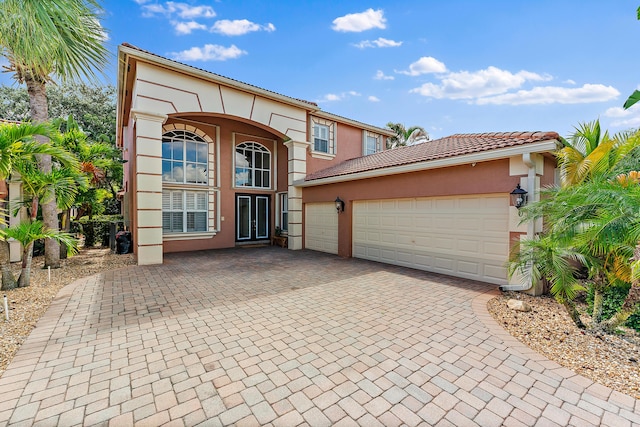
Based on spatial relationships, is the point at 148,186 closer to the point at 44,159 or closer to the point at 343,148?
the point at 44,159

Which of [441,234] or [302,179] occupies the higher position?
[302,179]

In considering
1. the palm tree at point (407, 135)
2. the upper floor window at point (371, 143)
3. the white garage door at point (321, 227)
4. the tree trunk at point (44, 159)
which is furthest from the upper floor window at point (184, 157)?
the palm tree at point (407, 135)

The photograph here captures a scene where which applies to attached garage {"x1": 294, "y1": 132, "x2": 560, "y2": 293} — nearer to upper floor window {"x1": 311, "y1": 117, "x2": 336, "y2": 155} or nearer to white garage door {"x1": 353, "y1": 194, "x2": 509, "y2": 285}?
white garage door {"x1": 353, "y1": 194, "x2": 509, "y2": 285}

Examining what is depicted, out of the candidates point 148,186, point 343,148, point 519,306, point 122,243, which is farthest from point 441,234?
point 122,243

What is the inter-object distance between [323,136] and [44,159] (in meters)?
10.1

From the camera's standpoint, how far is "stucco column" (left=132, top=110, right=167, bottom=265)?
8.66 meters

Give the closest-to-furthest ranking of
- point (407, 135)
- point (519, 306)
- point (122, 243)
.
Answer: point (519, 306) < point (122, 243) < point (407, 135)

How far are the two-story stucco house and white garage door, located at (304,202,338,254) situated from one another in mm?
45

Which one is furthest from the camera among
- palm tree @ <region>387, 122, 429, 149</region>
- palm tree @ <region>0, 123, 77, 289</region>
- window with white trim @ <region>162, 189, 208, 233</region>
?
palm tree @ <region>387, 122, 429, 149</region>

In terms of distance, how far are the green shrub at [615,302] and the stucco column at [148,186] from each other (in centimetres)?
1079

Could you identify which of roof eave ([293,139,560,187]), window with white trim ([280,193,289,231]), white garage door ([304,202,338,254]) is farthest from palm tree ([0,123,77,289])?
window with white trim ([280,193,289,231])

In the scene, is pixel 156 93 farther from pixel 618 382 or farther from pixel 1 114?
pixel 1 114

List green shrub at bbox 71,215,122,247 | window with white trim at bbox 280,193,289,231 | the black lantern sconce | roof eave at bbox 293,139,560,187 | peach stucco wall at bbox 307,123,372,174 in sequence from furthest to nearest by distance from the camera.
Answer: window with white trim at bbox 280,193,289,231 → peach stucco wall at bbox 307,123,372,174 → green shrub at bbox 71,215,122,247 → the black lantern sconce → roof eave at bbox 293,139,560,187

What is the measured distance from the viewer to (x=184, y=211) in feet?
38.5
